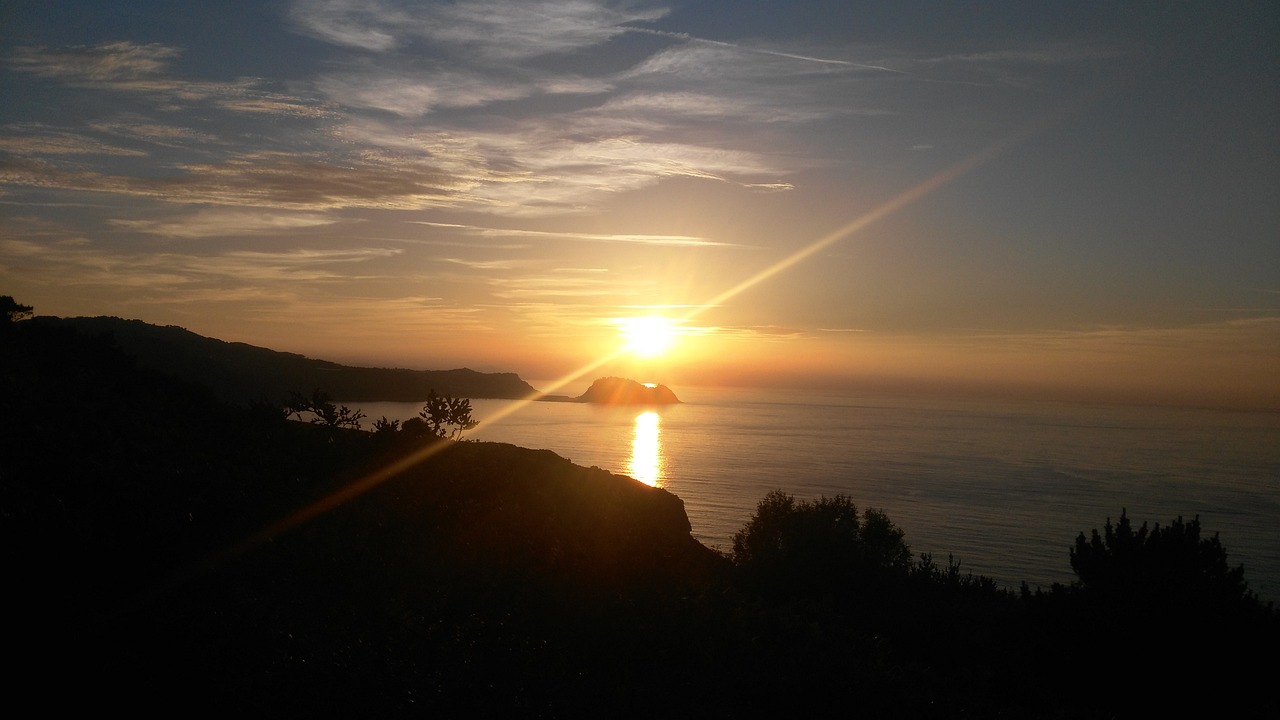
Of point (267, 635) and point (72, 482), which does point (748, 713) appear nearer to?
point (267, 635)

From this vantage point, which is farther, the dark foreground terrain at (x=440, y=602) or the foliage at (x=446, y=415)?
the foliage at (x=446, y=415)

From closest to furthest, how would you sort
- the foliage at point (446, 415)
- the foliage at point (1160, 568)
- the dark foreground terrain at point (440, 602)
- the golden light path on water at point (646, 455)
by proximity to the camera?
the dark foreground terrain at point (440, 602)
the foliage at point (1160, 568)
the foliage at point (446, 415)
the golden light path on water at point (646, 455)

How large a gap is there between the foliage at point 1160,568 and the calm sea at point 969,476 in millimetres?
30800

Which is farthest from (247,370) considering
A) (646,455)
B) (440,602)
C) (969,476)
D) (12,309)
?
(969,476)

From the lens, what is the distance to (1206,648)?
1424 centimetres

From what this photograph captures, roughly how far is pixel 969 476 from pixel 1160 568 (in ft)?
286

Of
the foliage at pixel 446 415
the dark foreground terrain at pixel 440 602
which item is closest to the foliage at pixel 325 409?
the dark foreground terrain at pixel 440 602

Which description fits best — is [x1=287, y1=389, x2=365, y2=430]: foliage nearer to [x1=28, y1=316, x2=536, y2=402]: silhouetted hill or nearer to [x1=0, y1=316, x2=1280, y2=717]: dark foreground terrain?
[x1=0, y1=316, x2=1280, y2=717]: dark foreground terrain

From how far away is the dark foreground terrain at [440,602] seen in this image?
6605 millimetres

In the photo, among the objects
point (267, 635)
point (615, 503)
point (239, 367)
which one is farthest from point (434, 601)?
point (239, 367)

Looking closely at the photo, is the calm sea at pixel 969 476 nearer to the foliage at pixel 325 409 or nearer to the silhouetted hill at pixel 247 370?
the silhouetted hill at pixel 247 370

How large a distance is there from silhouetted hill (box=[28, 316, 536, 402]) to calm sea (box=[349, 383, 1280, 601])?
5.83m

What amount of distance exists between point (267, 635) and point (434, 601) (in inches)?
83.4

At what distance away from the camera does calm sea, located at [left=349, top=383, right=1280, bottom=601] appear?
61188mm
